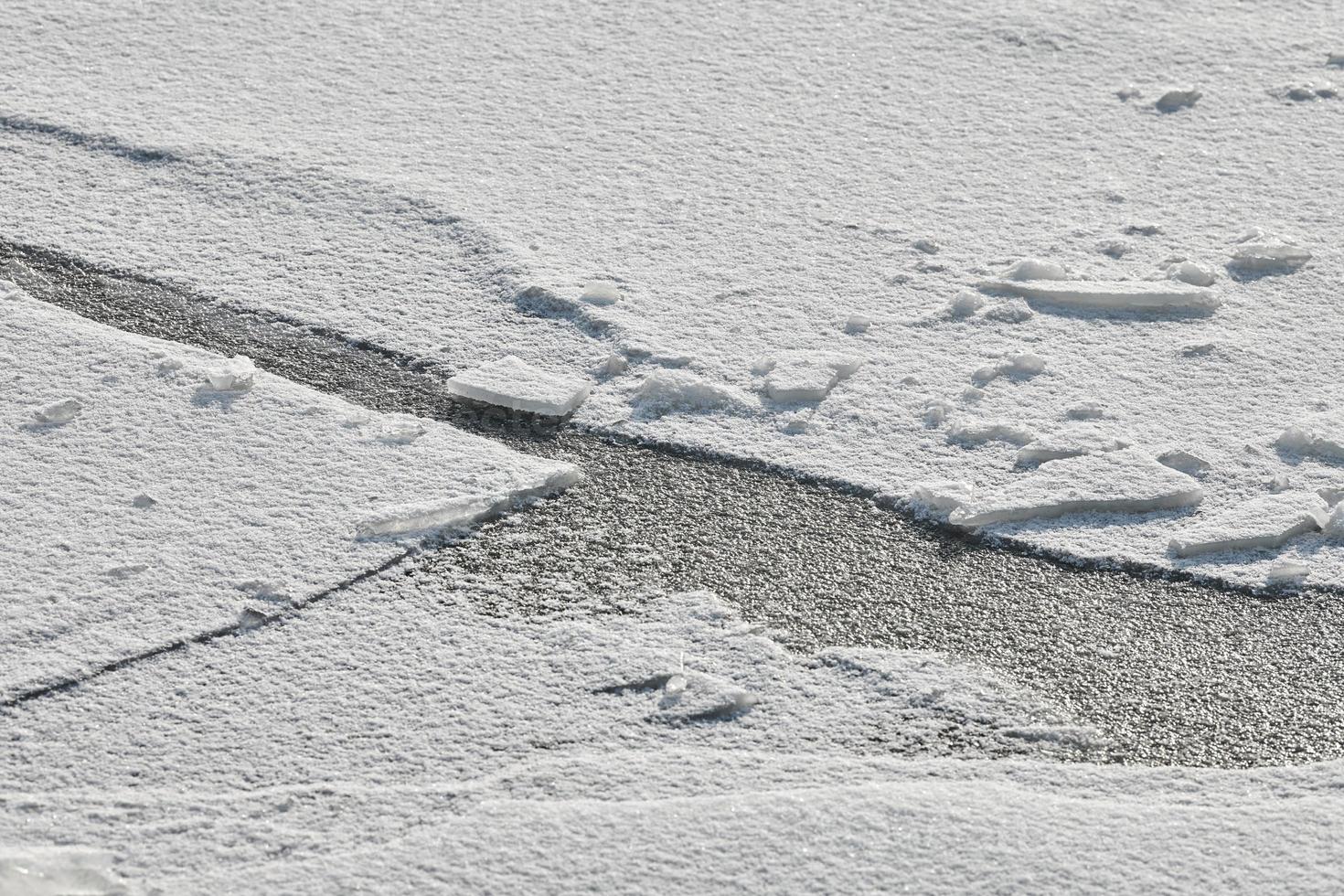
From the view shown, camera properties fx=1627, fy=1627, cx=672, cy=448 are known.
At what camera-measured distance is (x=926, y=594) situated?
8.11 feet

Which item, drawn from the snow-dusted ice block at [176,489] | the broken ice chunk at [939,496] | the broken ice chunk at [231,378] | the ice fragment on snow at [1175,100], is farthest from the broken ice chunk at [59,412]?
the ice fragment on snow at [1175,100]

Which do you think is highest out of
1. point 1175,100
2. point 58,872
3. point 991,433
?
point 1175,100

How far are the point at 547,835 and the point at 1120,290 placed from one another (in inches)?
75.9

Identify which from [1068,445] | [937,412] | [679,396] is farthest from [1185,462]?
[679,396]

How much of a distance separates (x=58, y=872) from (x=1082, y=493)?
Answer: 1.65 m

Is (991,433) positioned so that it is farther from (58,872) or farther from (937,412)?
(58,872)

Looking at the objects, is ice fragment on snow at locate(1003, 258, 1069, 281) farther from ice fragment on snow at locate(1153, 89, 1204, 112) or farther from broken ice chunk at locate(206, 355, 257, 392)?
broken ice chunk at locate(206, 355, 257, 392)

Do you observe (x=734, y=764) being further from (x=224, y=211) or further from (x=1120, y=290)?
(x=224, y=211)

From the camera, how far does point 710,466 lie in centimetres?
279

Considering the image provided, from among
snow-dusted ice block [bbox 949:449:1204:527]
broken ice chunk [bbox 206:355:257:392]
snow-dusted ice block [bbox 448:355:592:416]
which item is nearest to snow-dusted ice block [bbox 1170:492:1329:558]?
snow-dusted ice block [bbox 949:449:1204:527]

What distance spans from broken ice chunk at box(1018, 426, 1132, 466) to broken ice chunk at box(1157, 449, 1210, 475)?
0.07 m

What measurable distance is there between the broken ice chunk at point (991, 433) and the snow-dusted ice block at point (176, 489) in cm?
69

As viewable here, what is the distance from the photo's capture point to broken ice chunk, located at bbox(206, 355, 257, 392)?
2.90 metres

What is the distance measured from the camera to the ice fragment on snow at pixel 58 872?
5.99 ft
